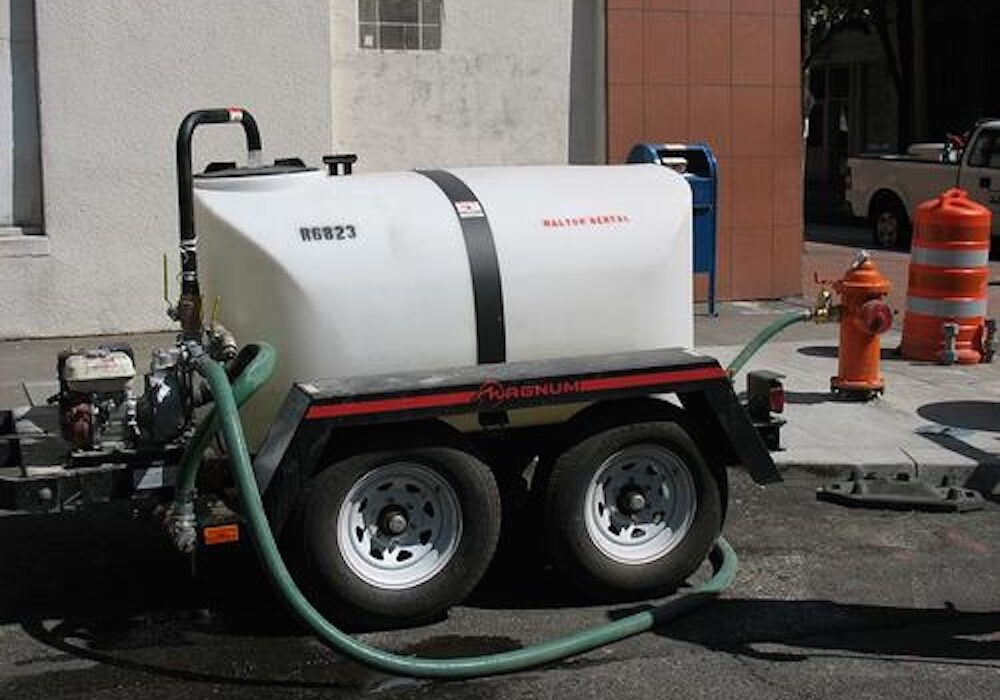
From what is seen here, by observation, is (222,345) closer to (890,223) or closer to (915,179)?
(915,179)

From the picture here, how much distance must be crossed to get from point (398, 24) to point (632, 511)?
764 centimetres

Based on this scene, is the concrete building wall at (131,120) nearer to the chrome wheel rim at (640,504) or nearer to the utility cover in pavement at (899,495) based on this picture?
the utility cover in pavement at (899,495)

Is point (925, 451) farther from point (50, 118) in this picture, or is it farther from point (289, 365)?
point (50, 118)

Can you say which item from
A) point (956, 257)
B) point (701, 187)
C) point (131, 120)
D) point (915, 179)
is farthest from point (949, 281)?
point (915, 179)

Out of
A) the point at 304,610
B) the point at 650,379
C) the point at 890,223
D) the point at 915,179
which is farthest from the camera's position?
the point at 890,223

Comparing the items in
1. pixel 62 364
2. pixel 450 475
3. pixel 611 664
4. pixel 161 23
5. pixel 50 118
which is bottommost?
pixel 611 664

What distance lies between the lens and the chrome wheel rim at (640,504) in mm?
5609

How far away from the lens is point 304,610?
182 inches

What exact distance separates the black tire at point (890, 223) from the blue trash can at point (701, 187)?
7.98m

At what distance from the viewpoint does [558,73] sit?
42.1ft

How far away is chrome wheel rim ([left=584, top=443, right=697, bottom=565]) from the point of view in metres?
5.61

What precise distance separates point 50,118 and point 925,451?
23.9 feet

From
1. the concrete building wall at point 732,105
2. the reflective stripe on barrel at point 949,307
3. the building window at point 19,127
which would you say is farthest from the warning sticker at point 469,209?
the concrete building wall at point 732,105

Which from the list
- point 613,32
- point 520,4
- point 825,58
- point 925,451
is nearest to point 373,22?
point 520,4
